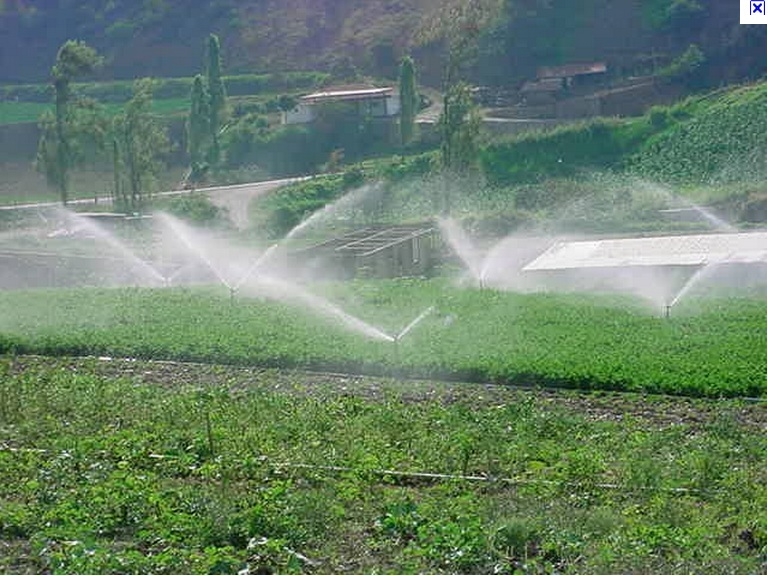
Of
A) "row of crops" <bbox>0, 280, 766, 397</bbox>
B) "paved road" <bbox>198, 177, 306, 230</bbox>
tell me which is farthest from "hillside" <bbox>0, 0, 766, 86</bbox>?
"row of crops" <bbox>0, 280, 766, 397</bbox>

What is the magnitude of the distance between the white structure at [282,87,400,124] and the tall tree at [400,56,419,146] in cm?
407

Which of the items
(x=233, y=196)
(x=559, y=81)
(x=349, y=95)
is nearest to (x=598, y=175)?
(x=559, y=81)

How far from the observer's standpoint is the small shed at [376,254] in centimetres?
2855

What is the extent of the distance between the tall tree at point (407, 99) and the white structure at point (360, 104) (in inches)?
160

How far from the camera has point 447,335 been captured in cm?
1869

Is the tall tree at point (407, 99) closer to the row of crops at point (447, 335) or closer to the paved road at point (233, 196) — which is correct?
the paved road at point (233, 196)

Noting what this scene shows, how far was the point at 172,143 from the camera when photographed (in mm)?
50812

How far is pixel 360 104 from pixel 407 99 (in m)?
5.79

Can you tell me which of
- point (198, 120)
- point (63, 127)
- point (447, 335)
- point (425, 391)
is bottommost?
point (425, 391)

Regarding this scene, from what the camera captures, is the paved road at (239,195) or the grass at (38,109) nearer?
the paved road at (239,195)

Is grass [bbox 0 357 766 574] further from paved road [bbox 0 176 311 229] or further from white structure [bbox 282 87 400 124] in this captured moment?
white structure [bbox 282 87 400 124]

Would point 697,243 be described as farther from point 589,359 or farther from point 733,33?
point 733,33

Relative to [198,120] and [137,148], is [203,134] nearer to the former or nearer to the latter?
[198,120]

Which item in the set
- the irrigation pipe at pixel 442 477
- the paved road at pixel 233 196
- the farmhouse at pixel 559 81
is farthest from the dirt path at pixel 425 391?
the farmhouse at pixel 559 81
